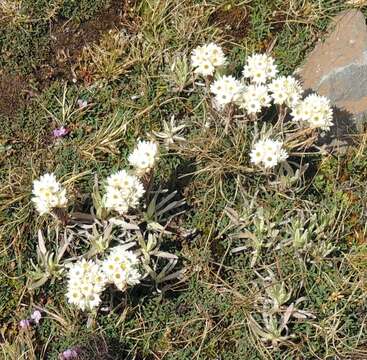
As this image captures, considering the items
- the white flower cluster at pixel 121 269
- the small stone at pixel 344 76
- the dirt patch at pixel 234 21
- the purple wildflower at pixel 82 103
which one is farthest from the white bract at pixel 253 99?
the white flower cluster at pixel 121 269

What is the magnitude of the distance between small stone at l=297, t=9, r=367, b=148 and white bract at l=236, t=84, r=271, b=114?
2.11ft

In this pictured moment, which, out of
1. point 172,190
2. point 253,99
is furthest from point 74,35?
point 253,99

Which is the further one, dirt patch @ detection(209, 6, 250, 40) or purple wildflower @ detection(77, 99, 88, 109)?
dirt patch @ detection(209, 6, 250, 40)

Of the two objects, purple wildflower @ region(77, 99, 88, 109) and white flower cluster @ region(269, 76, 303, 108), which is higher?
white flower cluster @ region(269, 76, 303, 108)

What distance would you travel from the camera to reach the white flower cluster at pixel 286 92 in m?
4.17

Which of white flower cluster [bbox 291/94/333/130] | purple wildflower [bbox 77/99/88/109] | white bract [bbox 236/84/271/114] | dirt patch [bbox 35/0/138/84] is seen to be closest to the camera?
white flower cluster [bbox 291/94/333/130]

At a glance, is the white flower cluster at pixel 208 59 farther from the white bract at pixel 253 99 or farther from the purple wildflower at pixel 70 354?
the purple wildflower at pixel 70 354

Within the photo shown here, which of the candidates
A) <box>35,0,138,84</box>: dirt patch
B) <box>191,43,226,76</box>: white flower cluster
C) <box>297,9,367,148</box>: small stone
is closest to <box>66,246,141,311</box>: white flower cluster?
<box>191,43,226,76</box>: white flower cluster

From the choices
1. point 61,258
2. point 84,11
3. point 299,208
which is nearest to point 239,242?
point 299,208

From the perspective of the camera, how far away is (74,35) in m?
4.95

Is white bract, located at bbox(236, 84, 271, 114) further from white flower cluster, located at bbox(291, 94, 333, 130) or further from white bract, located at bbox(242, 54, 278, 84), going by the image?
white flower cluster, located at bbox(291, 94, 333, 130)

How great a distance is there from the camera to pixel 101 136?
4.52 m

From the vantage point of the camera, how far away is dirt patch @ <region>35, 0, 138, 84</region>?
484 centimetres

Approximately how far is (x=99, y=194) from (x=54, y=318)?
2.48 ft
